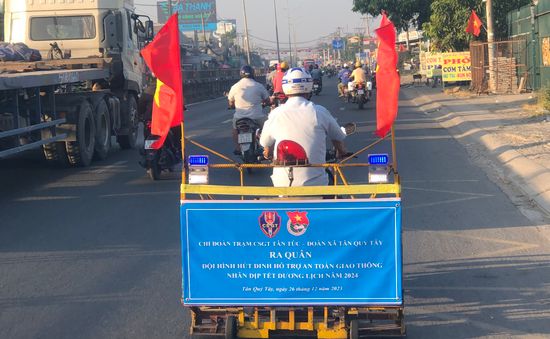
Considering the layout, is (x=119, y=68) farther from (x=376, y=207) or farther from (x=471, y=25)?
(x=471, y=25)

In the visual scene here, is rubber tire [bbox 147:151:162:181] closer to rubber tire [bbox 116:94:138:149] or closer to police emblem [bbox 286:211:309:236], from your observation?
rubber tire [bbox 116:94:138:149]

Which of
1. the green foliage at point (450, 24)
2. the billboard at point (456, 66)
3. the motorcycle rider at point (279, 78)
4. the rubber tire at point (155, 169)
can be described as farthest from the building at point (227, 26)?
the rubber tire at point (155, 169)

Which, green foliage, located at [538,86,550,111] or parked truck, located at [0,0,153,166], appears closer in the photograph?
parked truck, located at [0,0,153,166]

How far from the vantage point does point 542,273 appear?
6723 millimetres

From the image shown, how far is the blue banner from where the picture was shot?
4961 millimetres

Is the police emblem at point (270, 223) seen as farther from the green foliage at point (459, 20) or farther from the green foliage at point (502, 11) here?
the green foliage at point (502, 11)

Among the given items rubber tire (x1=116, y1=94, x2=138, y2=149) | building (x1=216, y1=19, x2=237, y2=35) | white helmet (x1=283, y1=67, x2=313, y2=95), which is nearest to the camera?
white helmet (x1=283, y1=67, x2=313, y2=95)

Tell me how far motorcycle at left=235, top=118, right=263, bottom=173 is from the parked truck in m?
2.93

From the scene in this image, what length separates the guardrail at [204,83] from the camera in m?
40.3

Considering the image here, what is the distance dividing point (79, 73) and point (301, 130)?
28.6 ft

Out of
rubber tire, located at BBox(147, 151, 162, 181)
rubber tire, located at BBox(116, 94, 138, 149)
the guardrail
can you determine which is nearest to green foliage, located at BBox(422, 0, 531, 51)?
the guardrail

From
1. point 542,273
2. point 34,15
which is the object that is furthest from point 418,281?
point 34,15

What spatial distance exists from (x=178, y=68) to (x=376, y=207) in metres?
1.54

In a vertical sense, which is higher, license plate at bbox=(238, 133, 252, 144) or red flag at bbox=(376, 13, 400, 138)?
red flag at bbox=(376, 13, 400, 138)
